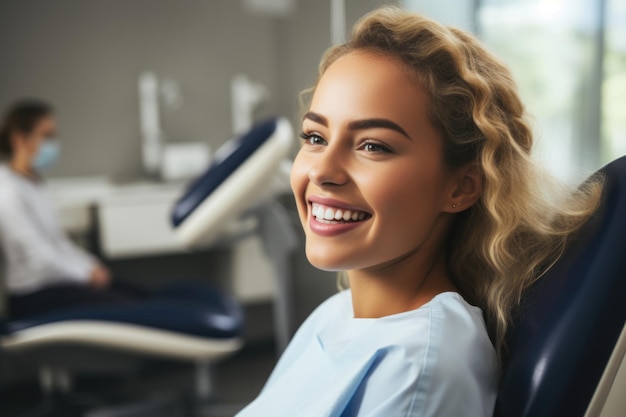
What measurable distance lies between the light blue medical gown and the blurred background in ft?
6.53

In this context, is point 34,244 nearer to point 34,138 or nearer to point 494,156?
point 34,138

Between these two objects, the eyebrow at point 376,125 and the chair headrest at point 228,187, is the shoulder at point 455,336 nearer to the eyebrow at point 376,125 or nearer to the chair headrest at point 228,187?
the eyebrow at point 376,125

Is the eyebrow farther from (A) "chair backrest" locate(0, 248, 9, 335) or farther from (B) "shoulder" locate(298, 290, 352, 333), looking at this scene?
(A) "chair backrest" locate(0, 248, 9, 335)


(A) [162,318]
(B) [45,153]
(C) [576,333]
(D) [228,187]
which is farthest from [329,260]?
(B) [45,153]

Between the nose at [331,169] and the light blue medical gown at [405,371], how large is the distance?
15cm

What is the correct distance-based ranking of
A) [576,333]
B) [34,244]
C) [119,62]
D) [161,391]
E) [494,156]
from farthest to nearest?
1. [119,62]
2. [161,391]
3. [34,244]
4. [494,156]
5. [576,333]

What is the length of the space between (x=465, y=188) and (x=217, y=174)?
123 centimetres

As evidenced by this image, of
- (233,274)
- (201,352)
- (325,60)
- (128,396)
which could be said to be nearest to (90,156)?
(233,274)

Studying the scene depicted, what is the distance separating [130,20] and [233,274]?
1.30m

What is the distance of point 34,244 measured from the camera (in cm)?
261

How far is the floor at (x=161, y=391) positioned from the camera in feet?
8.90

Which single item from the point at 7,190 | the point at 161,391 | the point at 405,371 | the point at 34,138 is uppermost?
the point at 405,371

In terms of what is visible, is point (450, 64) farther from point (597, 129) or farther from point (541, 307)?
point (597, 129)

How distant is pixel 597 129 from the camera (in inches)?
80.3
